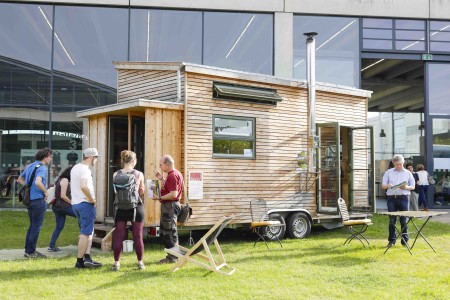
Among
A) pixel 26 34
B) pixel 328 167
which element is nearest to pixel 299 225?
pixel 328 167

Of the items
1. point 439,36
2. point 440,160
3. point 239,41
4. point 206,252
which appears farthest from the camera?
point 439,36

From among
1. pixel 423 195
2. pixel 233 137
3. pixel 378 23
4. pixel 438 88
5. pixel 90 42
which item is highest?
pixel 378 23

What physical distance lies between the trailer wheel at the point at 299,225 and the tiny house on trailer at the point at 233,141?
0.07ft

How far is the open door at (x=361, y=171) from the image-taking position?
11.0m

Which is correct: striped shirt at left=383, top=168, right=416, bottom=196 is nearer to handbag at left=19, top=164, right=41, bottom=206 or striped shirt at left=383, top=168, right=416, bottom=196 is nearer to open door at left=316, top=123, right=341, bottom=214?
open door at left=316, top=123, right=341, bottom=214

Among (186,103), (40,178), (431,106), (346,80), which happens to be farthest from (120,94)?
(431,106)

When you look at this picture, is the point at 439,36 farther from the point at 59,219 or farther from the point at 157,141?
the point at 59,219

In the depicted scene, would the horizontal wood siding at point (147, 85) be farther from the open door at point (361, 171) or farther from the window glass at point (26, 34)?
the window glass at point (26, 34)

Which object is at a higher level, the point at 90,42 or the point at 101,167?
the point at 90,42

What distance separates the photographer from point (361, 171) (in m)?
11.4

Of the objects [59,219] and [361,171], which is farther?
[361,171]

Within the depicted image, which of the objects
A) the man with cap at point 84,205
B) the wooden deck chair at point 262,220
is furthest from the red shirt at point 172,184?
the wooden deck chair at point 262,220

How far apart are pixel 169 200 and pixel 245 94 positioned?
10.2ft

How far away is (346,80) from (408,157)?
5260mm
